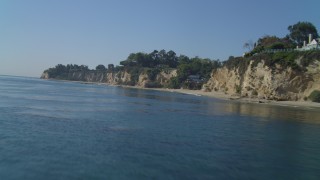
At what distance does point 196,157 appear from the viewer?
18391 millimetres

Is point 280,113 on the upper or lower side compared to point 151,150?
upper

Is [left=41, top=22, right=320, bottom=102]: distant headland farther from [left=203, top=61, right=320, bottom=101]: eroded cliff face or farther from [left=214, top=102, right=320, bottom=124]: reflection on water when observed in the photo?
[left=214, top=102, right=320, bottom=124]: reflection on water

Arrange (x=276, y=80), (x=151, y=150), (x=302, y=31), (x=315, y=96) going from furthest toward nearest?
(x=302, y=31) < (x=276, y=80) < (x=315, y=96) < (x=151, y=150)

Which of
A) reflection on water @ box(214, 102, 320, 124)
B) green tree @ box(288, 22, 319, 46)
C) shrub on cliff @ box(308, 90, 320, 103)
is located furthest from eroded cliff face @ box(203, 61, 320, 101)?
green tree @ box(288, 22, 319, 46)

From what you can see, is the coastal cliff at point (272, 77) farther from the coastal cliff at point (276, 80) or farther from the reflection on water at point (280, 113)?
the reflection on water at point (280, 113)

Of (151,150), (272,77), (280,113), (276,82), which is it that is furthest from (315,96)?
(151,150)

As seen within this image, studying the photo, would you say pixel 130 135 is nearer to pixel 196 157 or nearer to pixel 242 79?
pixel 196 157

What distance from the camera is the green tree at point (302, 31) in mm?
92250

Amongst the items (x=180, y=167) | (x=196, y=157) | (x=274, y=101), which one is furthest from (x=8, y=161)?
(x=274, y=101)

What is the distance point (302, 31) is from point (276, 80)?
33191 millimetres

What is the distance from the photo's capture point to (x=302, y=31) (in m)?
93.8

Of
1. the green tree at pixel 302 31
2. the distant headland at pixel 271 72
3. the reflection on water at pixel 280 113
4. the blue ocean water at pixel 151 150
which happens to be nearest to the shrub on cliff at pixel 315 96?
the distant headland at pixel 271 72

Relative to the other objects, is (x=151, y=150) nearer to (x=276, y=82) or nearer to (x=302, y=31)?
(x=276, y=82)

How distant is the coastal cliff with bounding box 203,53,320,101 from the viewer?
62719mm
